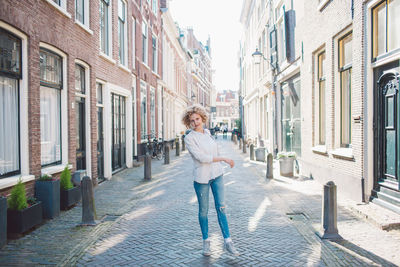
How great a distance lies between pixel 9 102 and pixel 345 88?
678 centimetres

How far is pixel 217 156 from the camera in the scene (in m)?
4.28

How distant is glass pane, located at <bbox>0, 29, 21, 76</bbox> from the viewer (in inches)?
214

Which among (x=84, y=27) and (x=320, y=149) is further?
(x=320, y=149)

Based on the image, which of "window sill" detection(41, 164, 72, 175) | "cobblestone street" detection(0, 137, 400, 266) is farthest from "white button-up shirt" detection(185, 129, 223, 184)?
"window sill" detection(41, 164, 72, 175)

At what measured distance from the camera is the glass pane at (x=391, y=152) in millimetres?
6004

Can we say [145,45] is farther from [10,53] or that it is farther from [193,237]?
[193,237]

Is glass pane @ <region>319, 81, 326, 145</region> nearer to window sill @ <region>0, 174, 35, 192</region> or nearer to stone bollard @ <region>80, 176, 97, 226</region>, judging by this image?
stone bollard @ <region>80, 176, 97, 226</region>

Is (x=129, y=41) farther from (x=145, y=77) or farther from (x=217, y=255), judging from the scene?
(x=217, y=255)

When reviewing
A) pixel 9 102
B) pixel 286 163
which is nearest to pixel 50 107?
pixel 9 102

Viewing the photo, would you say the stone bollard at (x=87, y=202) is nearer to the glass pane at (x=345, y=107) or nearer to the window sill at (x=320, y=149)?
the glass pane at (x=345, y=107)

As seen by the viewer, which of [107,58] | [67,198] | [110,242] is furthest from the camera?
[107,58]

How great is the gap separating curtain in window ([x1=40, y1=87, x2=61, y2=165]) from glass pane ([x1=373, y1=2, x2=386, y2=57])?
6208mm

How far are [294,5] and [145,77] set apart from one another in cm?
739

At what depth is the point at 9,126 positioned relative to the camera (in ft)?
18.7
